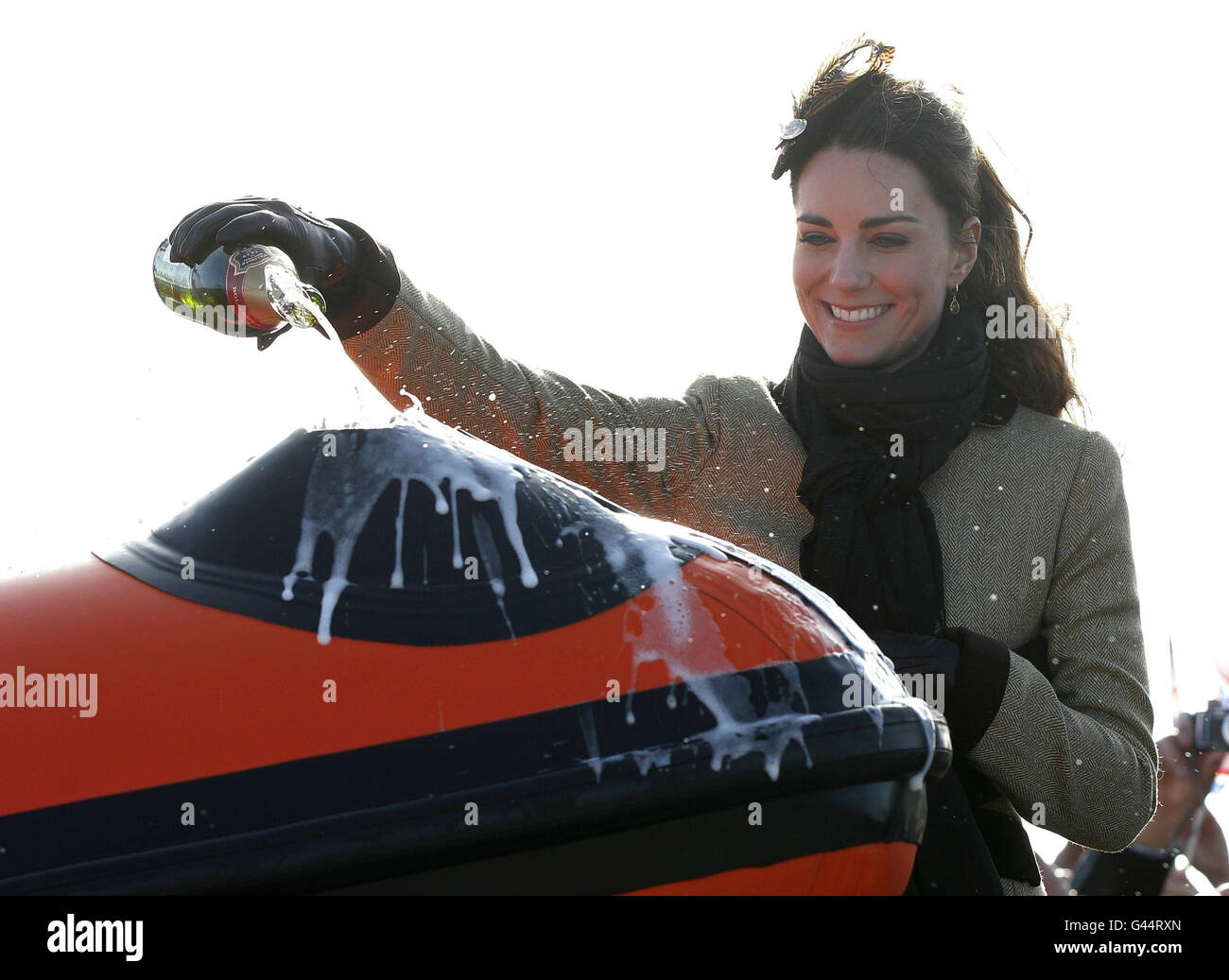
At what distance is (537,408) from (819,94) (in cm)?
69

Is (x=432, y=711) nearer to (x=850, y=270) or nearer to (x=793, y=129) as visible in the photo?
(x=850, y=270)

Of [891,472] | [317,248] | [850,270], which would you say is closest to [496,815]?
[317,248]

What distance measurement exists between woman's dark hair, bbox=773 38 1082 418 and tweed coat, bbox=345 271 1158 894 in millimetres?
103

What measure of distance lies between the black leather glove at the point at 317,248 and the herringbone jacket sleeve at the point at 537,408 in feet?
0.12

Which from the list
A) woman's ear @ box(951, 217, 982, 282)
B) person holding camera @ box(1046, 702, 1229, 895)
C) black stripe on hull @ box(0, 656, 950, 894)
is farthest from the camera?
person holding camera @ box(1046, 702, 1229, 895)

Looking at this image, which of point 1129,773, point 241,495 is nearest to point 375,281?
point 241,495

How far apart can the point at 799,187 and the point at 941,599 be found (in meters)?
0.71

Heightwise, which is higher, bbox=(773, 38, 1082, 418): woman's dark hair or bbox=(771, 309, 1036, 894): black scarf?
bbox=(773, 38, 1082, 418): woman's dark hair

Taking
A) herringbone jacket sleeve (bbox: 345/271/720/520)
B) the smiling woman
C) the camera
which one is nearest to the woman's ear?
the smiling woman

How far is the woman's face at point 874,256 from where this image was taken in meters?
2.24

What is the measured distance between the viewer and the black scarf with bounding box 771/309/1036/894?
6.77 ft

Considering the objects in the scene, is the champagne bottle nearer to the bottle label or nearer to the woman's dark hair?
the bottle label

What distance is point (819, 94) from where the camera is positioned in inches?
92.5
